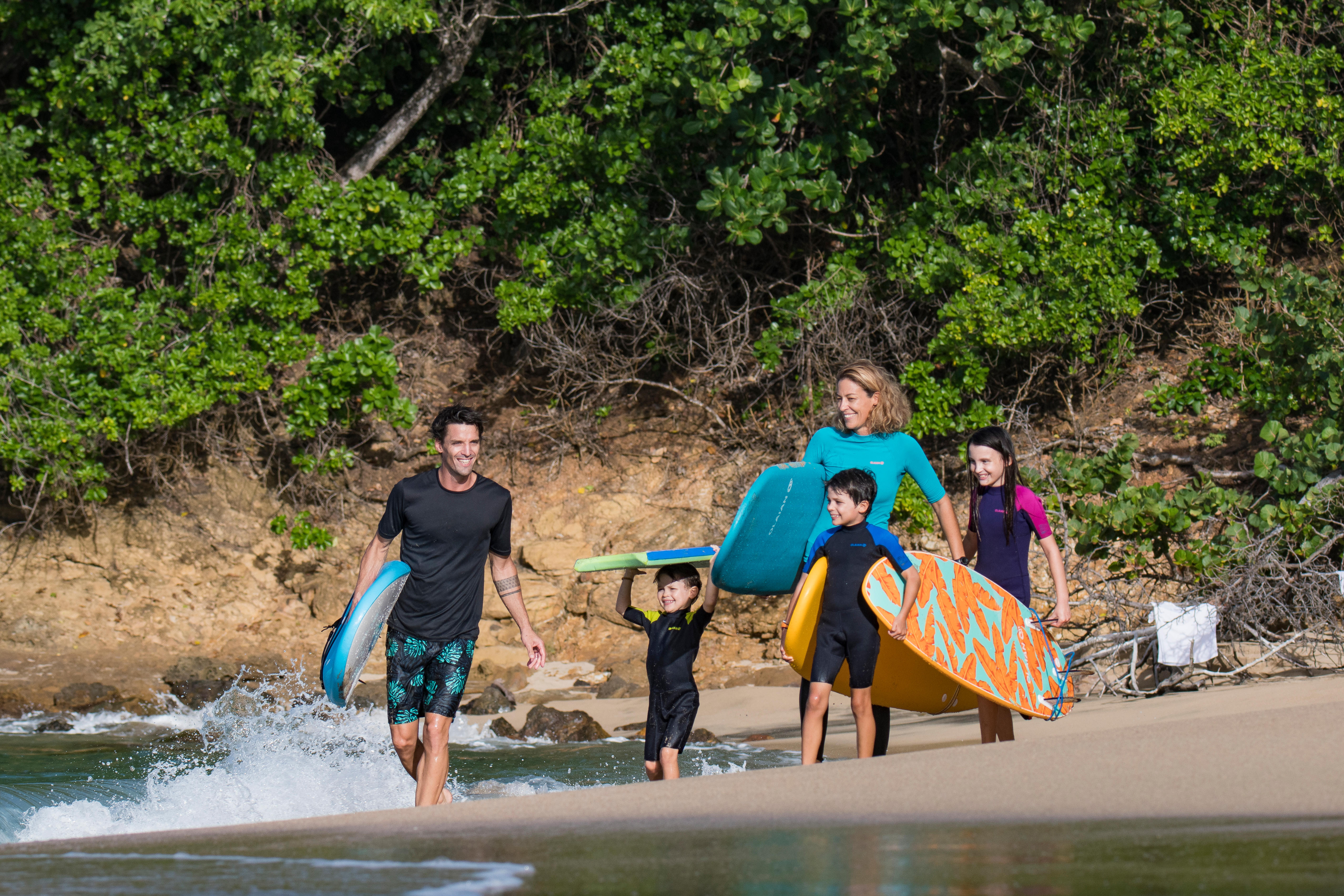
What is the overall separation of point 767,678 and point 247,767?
14.2 feet

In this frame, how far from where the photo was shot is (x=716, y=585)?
4.98 meters

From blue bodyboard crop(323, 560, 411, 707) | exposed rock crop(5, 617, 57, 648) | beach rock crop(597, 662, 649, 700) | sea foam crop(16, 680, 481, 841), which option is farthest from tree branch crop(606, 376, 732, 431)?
blue bodyboard crop(323, 560, 411, 707)

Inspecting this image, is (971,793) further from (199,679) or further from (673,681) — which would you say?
(199,679)

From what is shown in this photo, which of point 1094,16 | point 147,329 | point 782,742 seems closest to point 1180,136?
point 1094,16

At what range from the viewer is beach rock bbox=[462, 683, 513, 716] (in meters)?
8.79

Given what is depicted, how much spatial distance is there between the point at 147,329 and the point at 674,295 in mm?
4813

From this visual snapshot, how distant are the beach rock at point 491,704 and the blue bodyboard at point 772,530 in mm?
4045

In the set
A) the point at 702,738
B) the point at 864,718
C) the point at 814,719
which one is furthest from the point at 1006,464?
the point at 702,738

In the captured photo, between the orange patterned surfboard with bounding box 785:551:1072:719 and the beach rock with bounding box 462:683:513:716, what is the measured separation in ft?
13.2

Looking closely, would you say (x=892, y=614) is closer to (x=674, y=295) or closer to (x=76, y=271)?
(x=674, y=295)

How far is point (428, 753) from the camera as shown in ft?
15.7

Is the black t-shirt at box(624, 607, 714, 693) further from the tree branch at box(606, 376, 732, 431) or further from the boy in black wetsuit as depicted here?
the tree branch at box(606, 376, 732, 431)

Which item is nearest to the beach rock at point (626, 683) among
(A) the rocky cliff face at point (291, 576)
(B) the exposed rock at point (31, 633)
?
(A) the rocky cliff face at point (291, 576)

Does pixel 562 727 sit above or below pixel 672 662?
below
